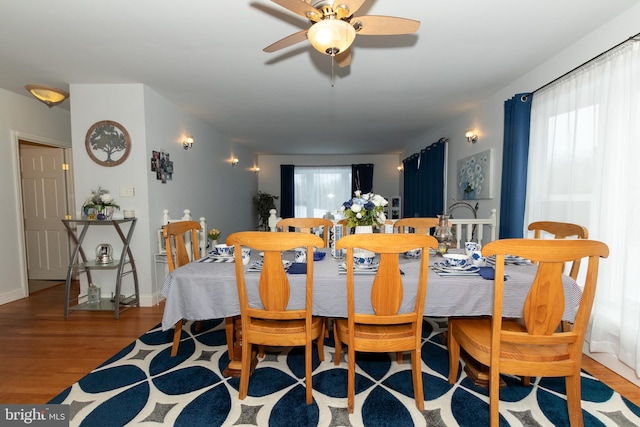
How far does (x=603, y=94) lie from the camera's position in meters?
2.05

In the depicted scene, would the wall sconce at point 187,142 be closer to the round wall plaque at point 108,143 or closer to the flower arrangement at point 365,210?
the round wall plaque at point 108,143

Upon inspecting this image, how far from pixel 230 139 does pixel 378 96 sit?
3508 millimetres

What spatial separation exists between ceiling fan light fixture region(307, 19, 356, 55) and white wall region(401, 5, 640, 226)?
6.53ft

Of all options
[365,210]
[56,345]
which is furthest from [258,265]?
[56,345]

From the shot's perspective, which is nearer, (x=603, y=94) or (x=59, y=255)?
(x=603, y=94)

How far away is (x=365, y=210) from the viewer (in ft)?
6.30

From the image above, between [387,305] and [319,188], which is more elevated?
[319,188]

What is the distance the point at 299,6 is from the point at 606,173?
233 centimetres

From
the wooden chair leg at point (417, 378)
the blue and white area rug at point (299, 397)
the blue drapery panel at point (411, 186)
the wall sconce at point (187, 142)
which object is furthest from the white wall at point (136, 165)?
the blue drapery panel at point (411, 186)

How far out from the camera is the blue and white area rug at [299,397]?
4.93 feet

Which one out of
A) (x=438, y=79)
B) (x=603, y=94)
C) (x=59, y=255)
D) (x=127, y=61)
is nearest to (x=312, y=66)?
(x=438, y=79)

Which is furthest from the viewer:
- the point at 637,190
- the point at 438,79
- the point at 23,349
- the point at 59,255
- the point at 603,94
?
the point at 59,255

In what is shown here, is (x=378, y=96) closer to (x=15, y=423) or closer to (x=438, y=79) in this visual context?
(x=438, y=79)

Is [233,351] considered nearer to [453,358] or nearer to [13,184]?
[453,358]
